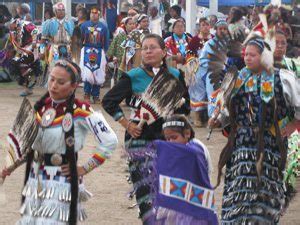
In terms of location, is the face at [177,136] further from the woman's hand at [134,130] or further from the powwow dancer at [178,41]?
the powwow dancer at [178,41]

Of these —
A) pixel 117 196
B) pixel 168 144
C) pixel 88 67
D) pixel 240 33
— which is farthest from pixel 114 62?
pixel 168 144

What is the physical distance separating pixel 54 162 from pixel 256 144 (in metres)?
1.60

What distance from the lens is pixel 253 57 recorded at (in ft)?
23.2

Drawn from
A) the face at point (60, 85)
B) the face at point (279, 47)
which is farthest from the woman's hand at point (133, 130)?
the face at point (279, 47)

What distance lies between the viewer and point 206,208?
21.7ft

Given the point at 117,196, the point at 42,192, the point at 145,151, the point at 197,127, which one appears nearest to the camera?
the point at 42,192

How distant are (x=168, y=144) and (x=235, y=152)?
0.87 meters

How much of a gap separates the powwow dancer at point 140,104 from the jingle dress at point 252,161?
488mm

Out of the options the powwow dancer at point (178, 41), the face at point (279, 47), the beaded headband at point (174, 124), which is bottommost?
the powwow dancer at point (178, 41)

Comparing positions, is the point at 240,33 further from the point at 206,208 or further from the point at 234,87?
the point at 206,208

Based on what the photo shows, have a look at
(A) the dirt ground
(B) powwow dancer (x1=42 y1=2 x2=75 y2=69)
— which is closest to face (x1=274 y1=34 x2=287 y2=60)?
(A) the dirt ground

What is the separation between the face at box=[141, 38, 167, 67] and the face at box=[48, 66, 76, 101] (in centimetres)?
118

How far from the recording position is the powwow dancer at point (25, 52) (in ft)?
63.6

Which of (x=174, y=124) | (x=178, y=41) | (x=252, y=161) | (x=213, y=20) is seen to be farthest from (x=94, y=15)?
(x=174, y=124)
